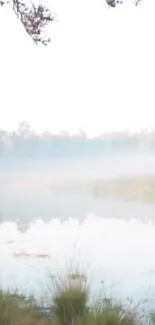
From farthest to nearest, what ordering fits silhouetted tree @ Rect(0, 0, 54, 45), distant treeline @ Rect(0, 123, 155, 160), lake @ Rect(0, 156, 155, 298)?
distant treeline @ Rect(0, 123, 155, 160) → lake @ Rect(0, 156, 155, 298) → silhouetted tree @ Rect(0, 0, 54, 45)

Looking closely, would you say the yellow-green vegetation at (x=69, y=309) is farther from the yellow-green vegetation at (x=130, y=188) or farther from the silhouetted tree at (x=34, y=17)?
the yellow-green vegetation at (x=130, y=188)

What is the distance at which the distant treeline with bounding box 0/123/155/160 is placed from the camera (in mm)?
5184

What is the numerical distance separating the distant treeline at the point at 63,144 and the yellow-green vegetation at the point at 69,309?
2.07m

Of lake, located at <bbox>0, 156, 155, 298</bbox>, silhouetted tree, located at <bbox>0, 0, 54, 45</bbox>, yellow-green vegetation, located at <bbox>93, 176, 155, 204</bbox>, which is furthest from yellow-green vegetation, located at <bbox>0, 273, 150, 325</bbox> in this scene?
yellow-green vegetation, located at <bbox>93, 176, 155, 204</bbox>

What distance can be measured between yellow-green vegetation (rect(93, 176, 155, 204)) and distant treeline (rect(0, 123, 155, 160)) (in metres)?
0.30

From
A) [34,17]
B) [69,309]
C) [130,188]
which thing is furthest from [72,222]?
[34,17]

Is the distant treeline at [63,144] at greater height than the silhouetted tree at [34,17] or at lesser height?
lesser

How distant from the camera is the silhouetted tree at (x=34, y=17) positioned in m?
2.48

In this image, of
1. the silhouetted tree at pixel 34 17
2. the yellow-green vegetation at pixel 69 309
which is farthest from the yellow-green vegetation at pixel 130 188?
the silhouetted tree at pixel 34 17

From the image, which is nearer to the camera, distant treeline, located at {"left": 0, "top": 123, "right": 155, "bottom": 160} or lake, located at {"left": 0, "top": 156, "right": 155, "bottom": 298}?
lake, located at {"left": 0, "top": 156, "right": 155, "bottom": 298}

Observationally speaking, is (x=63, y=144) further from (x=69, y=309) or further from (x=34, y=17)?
(x=34, y=17)

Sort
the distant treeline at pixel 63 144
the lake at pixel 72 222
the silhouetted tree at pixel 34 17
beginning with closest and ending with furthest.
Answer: the silhouetted tree at pixel 34 17
the lake at pixel 72 222
the distant treeline at pixel 63 144

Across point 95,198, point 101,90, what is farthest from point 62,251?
point 101,90

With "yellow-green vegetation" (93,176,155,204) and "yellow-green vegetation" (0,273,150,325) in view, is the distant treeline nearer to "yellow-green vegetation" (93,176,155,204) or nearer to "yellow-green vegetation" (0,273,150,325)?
"yellow-green vegetation" (93,176,155,204)
